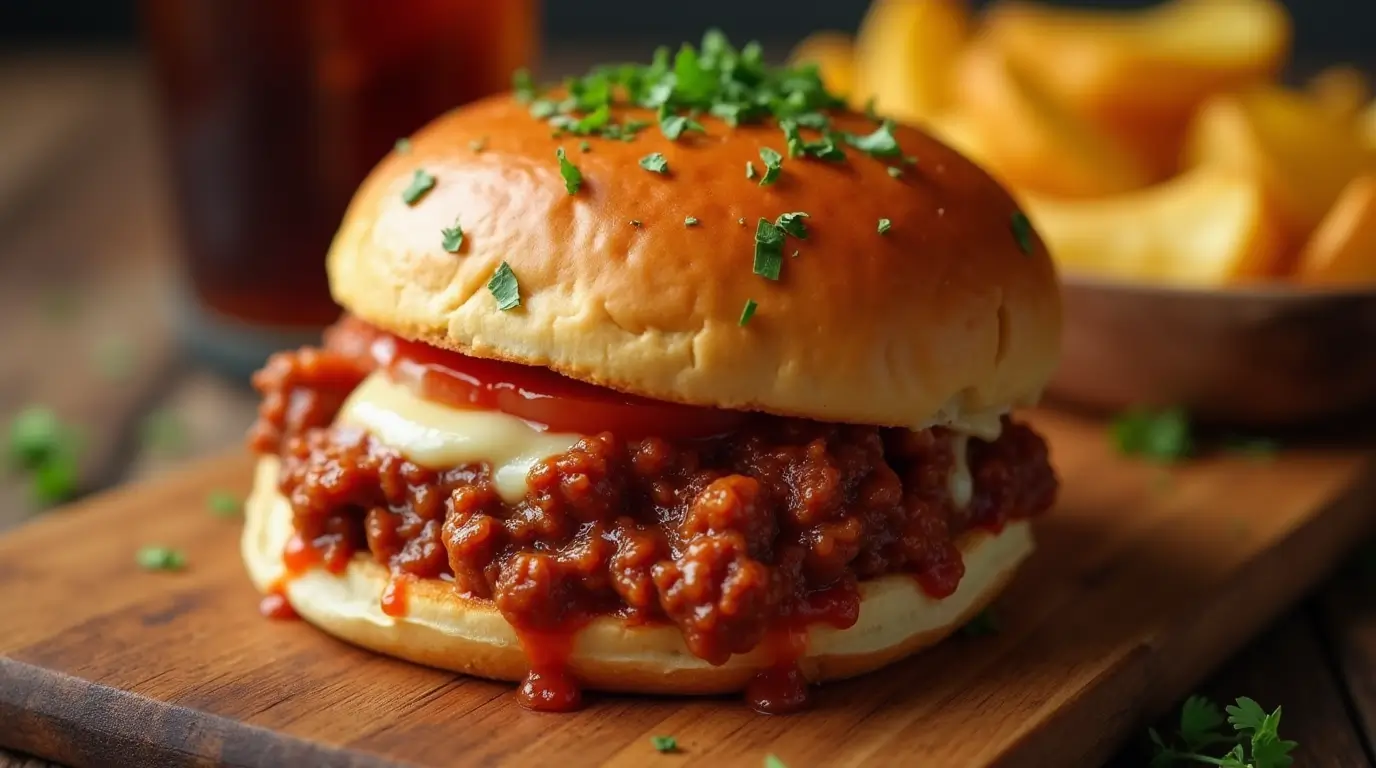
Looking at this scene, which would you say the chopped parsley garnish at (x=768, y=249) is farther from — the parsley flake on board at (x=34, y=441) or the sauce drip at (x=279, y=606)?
the parsley flake on board at (x=34, y=441)

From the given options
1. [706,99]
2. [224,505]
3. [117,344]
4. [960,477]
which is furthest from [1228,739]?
[117,344]

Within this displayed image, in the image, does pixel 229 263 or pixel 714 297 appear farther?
pixel 229 263

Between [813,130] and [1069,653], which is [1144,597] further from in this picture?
[813,130]

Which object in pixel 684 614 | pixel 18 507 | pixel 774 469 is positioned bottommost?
pixel 18 507

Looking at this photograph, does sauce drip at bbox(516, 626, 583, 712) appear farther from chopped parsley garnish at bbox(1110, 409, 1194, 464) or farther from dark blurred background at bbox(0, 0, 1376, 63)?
dark blurred background at bbox(0, 0, 1376, 63)

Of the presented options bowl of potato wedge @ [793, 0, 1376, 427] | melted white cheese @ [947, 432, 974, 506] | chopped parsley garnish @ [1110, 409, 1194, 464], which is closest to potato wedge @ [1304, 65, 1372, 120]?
bowl of potato wedge @ [793, 0, 1376, 427]

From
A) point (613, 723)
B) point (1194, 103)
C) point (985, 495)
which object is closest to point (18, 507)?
point (613, 723)
